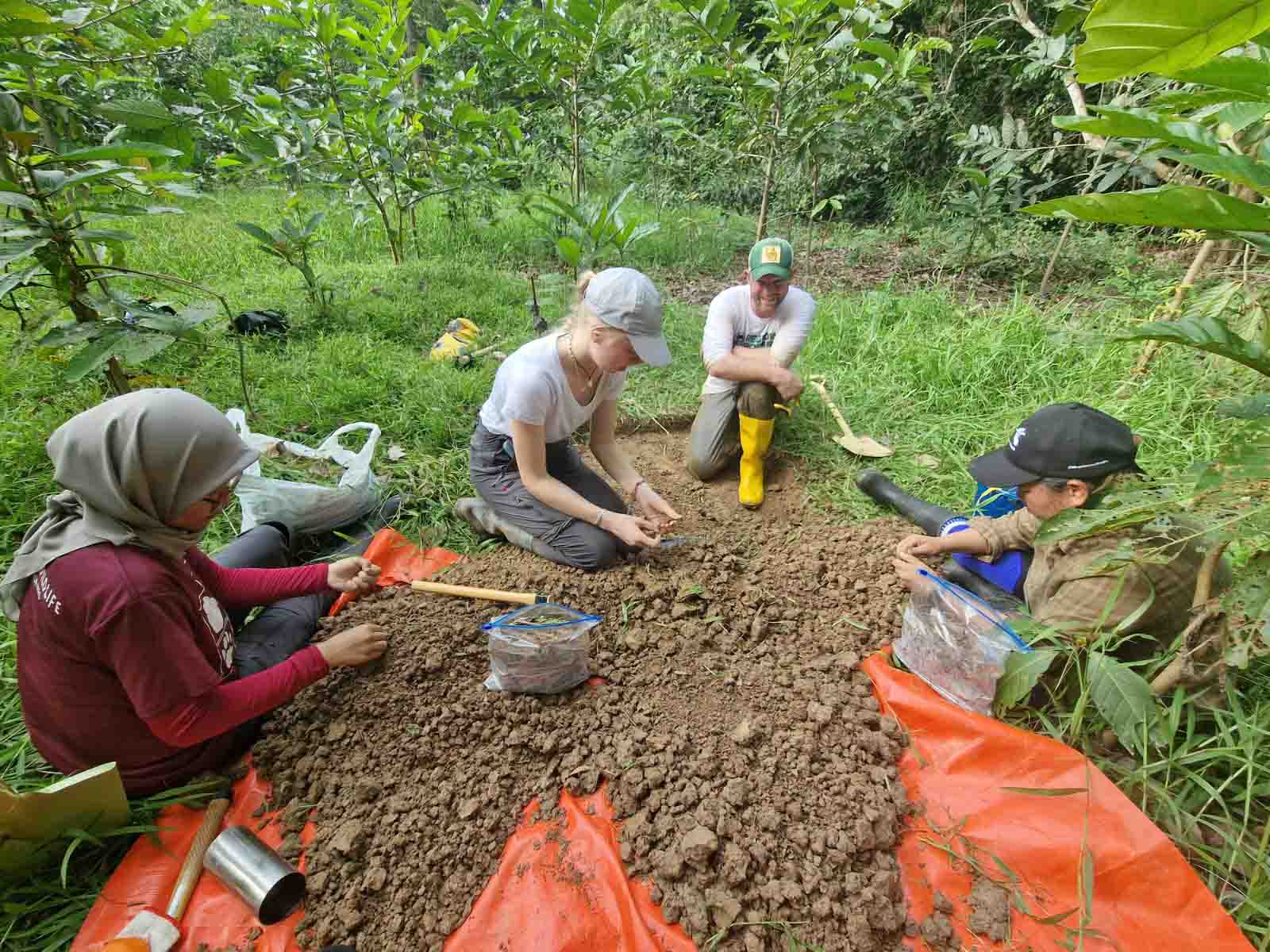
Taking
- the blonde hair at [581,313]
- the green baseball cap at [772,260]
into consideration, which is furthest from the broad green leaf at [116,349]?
the green baseball cap at [772,260]

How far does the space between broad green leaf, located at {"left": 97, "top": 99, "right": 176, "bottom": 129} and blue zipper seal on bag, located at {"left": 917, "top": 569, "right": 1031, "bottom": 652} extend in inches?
109

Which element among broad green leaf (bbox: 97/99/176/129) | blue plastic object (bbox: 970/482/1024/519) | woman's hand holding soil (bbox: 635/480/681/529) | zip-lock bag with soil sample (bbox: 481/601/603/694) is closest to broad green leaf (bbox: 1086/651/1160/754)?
blue plastic object (bbox: 970/482/1024/519)

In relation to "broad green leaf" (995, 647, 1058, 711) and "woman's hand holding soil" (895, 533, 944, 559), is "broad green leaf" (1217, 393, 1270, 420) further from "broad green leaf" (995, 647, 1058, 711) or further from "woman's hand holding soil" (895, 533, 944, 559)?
"woman's hand holding soil" (895, 533, 944, 559)

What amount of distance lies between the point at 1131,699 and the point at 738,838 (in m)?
0.92

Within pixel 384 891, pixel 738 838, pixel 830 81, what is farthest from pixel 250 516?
pixel 830 81

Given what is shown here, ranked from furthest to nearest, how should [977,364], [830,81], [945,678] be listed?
[830,81], [977,364], [945,678]

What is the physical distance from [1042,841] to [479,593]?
5.28 feet

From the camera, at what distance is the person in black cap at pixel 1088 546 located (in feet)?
4.68

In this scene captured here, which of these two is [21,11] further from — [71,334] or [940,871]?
[940,871]

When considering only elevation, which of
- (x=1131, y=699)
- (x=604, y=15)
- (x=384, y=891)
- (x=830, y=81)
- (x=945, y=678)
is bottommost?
(x=384, y=891)

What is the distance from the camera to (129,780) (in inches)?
53.1

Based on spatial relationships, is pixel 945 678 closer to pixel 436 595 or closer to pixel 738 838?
pixel 738 838

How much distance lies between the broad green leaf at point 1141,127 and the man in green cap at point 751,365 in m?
2.05

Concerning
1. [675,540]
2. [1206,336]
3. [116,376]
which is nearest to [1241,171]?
[1206,336]
